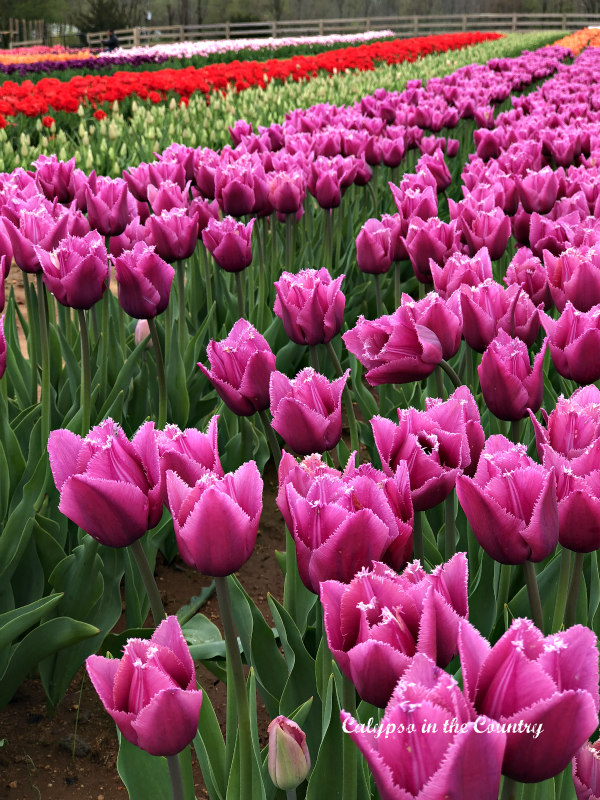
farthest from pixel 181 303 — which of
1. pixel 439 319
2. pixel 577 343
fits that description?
pixel 577 343

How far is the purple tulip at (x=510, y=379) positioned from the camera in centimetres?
149

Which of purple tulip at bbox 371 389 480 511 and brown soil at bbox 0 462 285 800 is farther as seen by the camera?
brown soil at bbox 0 462 285 800

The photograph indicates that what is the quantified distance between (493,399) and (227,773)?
777mm

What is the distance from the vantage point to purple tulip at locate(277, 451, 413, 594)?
3.03 feet

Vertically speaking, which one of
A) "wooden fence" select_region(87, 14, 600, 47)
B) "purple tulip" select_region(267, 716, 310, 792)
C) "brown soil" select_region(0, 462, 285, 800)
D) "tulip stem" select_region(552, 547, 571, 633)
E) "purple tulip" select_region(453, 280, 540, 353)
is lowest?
"brown soil" select_region(0, 462, 285, 800)

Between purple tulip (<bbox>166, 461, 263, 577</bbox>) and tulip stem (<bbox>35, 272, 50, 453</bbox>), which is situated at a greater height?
purple tulip (<bbox>166, 461, 263, 577</bbox>)

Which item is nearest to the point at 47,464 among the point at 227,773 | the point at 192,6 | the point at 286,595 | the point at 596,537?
the point at 286,595

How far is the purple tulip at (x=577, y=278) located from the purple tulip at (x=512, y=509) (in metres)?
1.01

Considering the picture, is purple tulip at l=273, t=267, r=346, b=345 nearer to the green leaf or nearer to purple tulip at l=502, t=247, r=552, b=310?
purple tulip at l=502, t=247, r=552, b=310

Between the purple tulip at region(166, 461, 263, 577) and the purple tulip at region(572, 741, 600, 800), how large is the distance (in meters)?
0.43

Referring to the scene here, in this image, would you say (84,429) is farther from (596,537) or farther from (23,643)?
(596,537)

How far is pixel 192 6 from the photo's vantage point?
7062cm

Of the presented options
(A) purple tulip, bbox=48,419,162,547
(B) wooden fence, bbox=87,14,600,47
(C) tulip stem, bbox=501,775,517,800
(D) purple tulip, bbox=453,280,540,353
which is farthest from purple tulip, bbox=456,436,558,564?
(B) wooden fence, bbox=87,14,600,47

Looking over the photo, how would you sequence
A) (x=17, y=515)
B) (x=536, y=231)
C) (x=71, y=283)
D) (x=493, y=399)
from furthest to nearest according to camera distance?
(x=536, y=231), (x=71, y=283), (x=17, y=515), (x=493, y=399)
